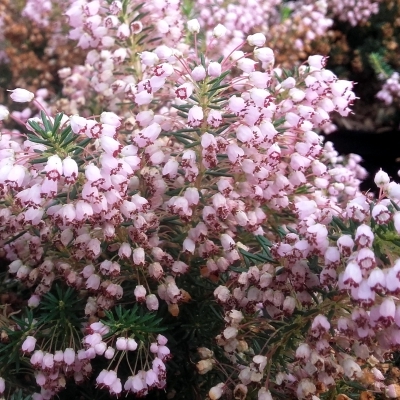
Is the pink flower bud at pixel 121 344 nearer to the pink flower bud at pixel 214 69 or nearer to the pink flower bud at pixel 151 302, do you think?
the pink flower bud at pixel 151 302

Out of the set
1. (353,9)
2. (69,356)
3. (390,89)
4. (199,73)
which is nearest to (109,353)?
(69,356)

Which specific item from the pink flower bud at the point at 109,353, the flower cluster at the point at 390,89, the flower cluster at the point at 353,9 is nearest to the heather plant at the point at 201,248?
the pink flower bud at the point at 109,353

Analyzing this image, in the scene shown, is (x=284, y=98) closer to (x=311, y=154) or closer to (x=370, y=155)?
(x=311, y=154)

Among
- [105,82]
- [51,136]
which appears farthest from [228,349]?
[105,82]

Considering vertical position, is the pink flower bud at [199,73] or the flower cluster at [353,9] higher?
the pink flower bud at [199,73]

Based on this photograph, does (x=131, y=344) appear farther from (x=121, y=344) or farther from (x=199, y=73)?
(x=199, y=73)

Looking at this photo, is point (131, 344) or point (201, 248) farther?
point (201, 248)

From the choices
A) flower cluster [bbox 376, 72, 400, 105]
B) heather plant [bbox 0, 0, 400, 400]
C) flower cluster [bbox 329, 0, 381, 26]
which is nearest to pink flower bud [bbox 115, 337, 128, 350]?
heather plant [bbox 0, 0, 400, 400]

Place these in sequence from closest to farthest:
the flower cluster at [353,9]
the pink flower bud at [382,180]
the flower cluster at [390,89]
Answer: the pink flower bud at [382,180], the flower cluster at [390,89], the flower cluster at [353,9]
